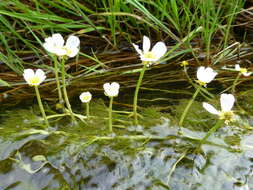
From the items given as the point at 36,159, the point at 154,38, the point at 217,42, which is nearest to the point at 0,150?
the point at 36,159

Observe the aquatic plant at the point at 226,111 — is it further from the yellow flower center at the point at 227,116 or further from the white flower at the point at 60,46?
the white flower at the point at 60,46

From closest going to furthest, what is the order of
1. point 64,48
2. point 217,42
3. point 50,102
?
point 64,48 → point 50,102 → point 217,42

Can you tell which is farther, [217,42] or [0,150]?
[217,42]

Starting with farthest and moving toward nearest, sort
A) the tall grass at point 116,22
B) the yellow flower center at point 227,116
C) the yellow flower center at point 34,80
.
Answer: the tall grass at point 116,22, the yellow flower center at point 34,80, the yellow flower center at point 227,116

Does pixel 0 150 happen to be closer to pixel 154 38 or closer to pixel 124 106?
pixel 124 106

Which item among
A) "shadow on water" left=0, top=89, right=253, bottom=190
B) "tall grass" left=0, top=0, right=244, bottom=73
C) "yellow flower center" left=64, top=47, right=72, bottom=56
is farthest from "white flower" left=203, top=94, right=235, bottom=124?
"tall grass" left=0, top=0, right=244, bottom=73

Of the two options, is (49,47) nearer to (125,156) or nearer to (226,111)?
(125,156)

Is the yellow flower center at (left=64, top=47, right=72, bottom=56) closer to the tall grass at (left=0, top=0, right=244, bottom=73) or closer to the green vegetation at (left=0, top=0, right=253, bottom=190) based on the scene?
the green vegetation at (left=0, top=0, right=253, bottom=190)

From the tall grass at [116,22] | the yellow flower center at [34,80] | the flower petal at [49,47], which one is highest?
the tall grass at [116,22]

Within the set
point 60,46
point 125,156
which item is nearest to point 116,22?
point 60,46

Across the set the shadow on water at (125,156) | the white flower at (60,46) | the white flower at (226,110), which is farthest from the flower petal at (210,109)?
the white flower at (60,46)

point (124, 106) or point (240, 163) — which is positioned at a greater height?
point (124, 106)
